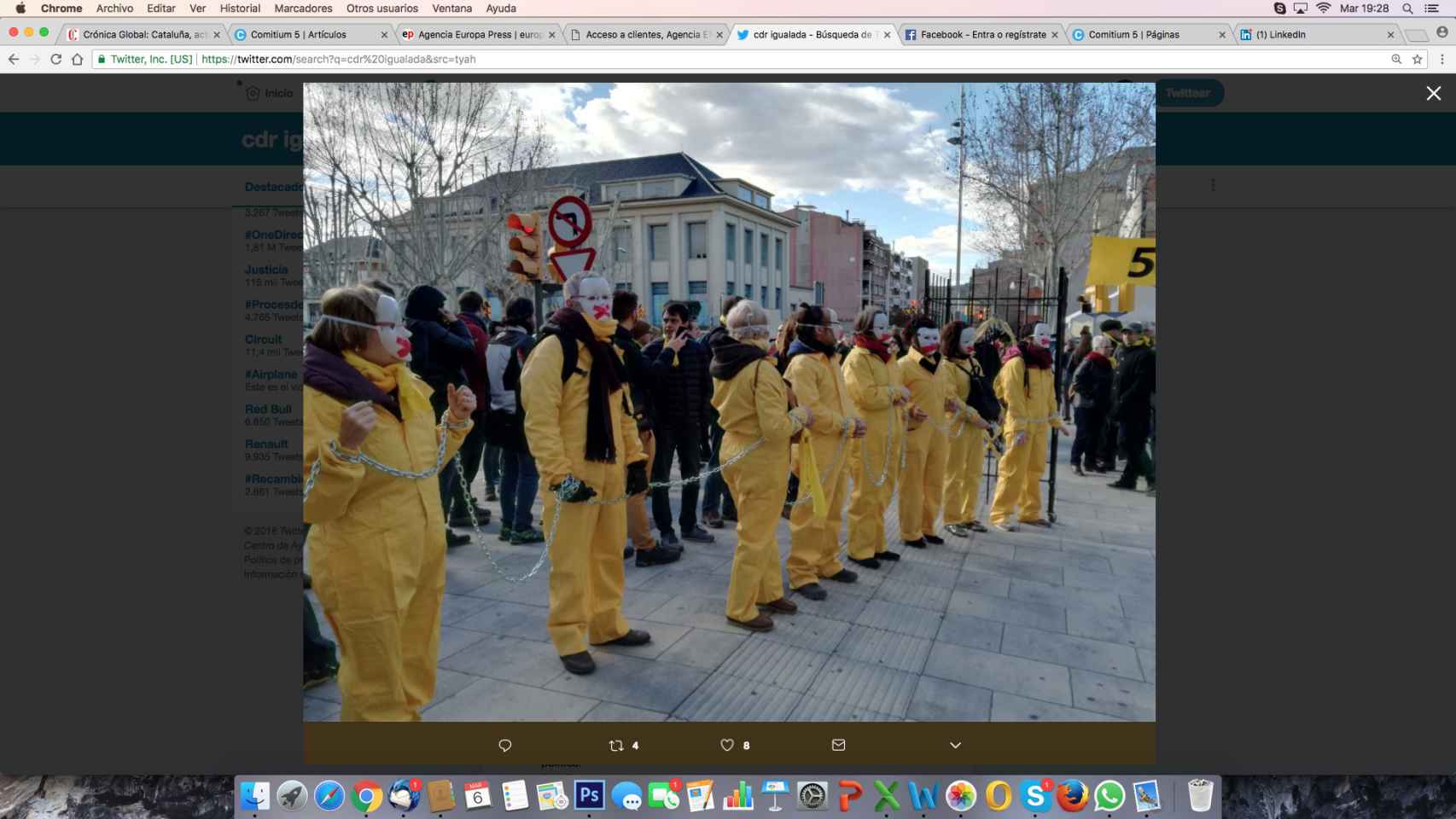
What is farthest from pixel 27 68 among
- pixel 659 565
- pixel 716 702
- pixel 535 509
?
pixel 535 509

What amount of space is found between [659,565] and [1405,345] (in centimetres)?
448

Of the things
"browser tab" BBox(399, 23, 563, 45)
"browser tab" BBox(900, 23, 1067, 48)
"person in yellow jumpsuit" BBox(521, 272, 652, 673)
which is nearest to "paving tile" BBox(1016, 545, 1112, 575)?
"person in yellow jumpsuit" BBox(521, 272, 652, 673)

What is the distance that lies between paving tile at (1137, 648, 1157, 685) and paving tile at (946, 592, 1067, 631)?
1.88 metres

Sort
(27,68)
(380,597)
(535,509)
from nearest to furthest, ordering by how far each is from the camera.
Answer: (27,68), (380,597), (535,509)

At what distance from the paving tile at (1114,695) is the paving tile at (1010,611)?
0.80 meters

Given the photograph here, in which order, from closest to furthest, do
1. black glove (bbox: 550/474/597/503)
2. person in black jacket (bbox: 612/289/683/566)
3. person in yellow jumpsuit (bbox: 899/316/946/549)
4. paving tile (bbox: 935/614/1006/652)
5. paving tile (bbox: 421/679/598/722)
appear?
paving tile (bbox: 421/679/598/722), black glove (bbox: 550/474/597/503), paving tile (bbox: 935/614/1006/652), person in black jacket (bbox: 612/289/683/566), person in yellow jumpsuit (bbox: 899/316/946/549)

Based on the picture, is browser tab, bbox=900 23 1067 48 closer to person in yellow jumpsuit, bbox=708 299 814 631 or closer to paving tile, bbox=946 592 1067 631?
person in yellow jumpsuit, bbox=708 299 814 631

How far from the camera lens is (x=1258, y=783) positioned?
6.30 ft

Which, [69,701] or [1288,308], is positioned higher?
[1288,308]

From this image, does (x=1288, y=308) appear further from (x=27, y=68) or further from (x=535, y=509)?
(x=535, y=509)

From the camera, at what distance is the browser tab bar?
1.89 metres

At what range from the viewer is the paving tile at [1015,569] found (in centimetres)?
495

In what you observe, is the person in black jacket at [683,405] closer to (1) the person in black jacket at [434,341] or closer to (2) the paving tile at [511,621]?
(1) the person in black jacket at [434,341]

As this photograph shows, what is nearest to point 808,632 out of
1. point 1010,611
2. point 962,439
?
point 1010,611
